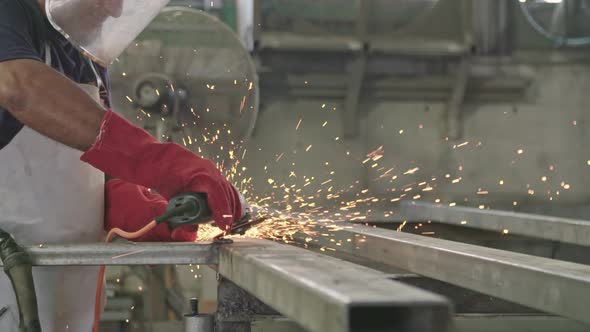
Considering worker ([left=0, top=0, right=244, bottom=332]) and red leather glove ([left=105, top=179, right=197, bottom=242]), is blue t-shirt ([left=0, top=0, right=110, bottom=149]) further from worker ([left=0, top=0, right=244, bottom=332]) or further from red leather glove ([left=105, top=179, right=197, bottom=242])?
red leather glove ([left=105, top=179, right=197, bottom=242])

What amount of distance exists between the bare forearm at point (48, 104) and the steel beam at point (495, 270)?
2.34 feet

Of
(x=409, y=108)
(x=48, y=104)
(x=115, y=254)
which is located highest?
(x=48, y=104)

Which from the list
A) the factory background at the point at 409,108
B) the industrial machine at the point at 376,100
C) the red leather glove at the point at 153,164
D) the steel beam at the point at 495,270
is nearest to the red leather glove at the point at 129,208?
the red leather glove at the point at 153,164

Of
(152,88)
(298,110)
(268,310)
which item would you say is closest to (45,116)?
(268,310)

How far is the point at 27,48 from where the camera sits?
1393mm

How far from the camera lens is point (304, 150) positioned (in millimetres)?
4426

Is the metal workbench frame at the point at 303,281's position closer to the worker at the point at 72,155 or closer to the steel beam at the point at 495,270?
the worker at the point at 72,155

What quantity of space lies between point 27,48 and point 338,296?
35.0 inches

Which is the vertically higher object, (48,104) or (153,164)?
(48,104)

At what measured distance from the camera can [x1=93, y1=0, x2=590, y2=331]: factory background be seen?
432 centimetres

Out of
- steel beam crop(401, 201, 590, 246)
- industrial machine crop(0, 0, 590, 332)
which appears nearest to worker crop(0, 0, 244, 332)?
steel beam crop(401, 201, 590, 246)

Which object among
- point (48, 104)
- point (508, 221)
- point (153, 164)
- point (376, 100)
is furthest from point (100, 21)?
point (376, 100)

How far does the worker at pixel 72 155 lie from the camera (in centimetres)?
134

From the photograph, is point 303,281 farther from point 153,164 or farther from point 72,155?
point 72,155
